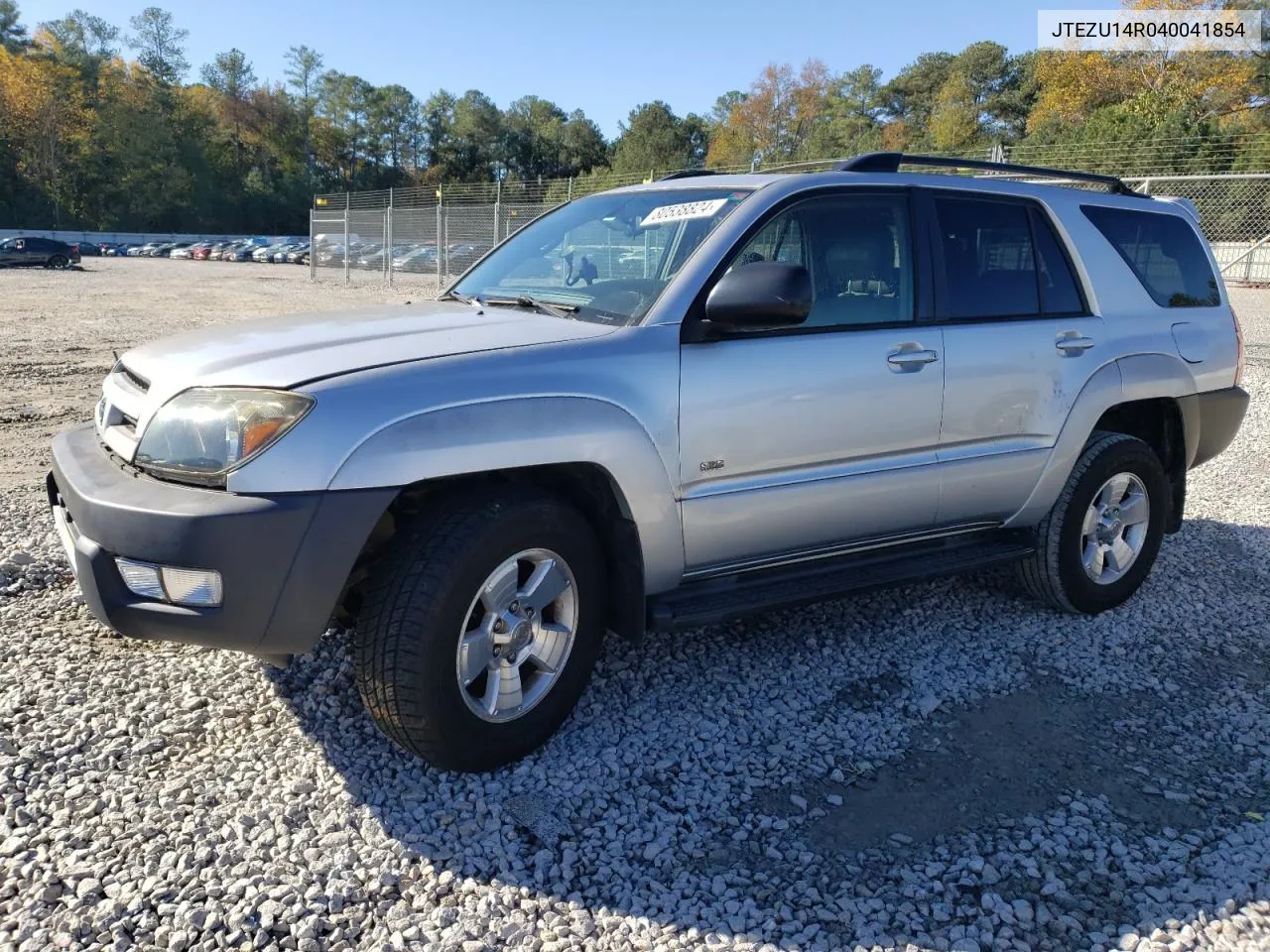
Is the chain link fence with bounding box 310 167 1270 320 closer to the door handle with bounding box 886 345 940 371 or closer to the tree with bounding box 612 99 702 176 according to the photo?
the door handle with bounding box 886 345 940 371

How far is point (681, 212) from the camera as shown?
361 centimetres

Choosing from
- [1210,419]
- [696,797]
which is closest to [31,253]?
[1210,419]

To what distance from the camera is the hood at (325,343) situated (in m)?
2.75

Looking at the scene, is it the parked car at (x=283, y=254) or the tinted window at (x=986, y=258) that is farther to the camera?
the parked car at (x=283, y=254)

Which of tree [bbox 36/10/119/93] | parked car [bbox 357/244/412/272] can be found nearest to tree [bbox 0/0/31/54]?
tree [bbox 36/10/119/93]

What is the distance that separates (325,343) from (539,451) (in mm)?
809

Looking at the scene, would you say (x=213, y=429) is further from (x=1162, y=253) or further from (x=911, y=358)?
(x=1162, y=253)

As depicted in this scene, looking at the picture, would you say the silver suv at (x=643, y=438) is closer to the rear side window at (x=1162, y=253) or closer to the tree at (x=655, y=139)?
the rear side window at (x=1162, y=253)

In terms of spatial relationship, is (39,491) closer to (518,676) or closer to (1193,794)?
(518,676)

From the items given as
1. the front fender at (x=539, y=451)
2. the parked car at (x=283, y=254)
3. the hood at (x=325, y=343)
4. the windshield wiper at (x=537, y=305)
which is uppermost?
the parked car at (x=283, y=254)

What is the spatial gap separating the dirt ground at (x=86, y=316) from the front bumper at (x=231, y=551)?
1.65m

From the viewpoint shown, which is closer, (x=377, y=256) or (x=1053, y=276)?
(x=1053, y=276)

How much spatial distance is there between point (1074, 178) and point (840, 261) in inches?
74.6

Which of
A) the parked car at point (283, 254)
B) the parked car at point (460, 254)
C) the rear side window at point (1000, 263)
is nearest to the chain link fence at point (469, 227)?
the parked car at point (460, 254)
